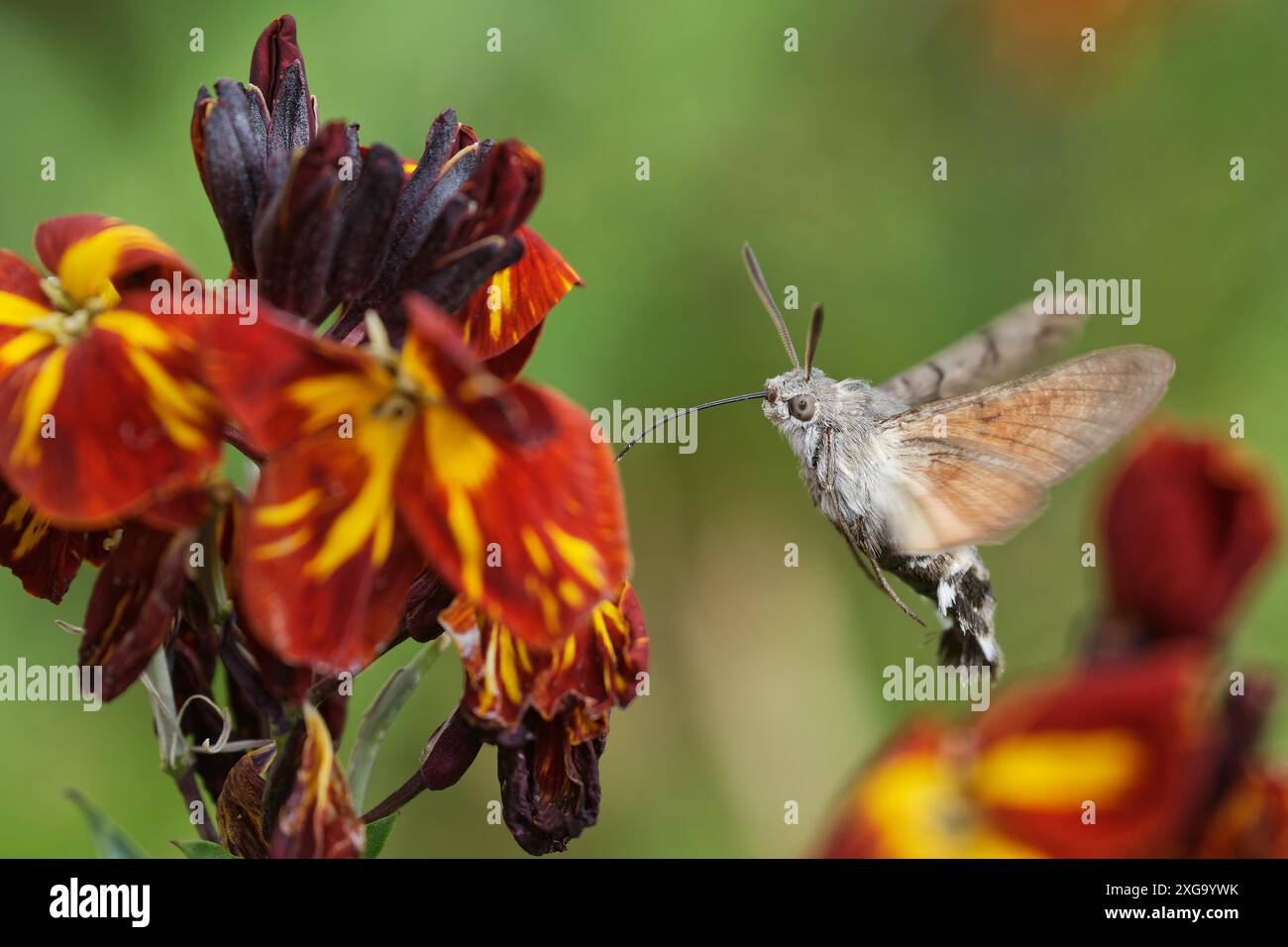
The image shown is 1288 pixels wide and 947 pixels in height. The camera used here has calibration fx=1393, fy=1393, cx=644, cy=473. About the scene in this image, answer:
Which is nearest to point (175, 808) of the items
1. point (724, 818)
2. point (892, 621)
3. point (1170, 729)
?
point (724, 818)

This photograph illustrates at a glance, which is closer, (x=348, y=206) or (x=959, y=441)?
(x=348, y=206)

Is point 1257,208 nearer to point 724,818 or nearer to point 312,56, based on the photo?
Result: point 724,818

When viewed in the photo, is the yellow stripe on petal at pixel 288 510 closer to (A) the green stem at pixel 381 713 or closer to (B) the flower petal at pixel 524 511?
(B) the flower petal at pixel 524 511

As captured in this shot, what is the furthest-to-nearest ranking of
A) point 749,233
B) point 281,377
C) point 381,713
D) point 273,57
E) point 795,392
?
1. point 749,233
2. point 795,392
3. point 273,57
4. point 381,713
5. point 281,377

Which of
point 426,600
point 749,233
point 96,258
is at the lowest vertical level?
point 426,600

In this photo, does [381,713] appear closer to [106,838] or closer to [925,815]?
[106,838]

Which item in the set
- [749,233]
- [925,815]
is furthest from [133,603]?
[749,233]
